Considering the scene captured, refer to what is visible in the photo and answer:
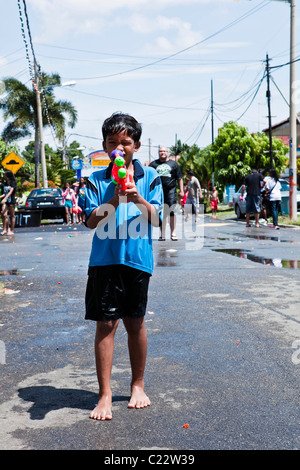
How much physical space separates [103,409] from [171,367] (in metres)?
0.96

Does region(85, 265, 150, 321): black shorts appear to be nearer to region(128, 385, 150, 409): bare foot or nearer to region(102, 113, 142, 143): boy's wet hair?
region(128, 385, 150, 409): bare foot

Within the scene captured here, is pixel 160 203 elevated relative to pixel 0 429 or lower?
elevated

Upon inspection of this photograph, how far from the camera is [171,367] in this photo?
13.5ft

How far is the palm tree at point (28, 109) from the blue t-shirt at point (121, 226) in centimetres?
3982

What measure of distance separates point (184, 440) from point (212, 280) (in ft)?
16.2

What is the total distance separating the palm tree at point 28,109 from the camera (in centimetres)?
4312

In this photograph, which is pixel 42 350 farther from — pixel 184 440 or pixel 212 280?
pixel 212 280

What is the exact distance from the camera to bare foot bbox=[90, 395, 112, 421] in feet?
10.5

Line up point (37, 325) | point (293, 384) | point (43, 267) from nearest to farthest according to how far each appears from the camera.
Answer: point (293, 384) < point (37, 325) < point (43, 267)

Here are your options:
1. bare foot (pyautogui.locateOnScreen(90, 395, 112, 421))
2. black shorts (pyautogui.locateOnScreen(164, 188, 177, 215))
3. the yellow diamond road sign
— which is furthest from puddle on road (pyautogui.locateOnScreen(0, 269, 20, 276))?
the yellow diamond road sign

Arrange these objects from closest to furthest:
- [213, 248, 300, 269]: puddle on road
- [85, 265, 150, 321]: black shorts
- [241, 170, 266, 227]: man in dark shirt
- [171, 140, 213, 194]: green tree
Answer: [85, 265, 150, 321]: black shorts < [213, 248, 300, 269]: puddle on road < [241, 170, 266, 227]: man in dark shirt < [171, 140, 213, 194]: green tree

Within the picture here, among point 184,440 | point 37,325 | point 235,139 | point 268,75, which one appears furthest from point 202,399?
point 235,139

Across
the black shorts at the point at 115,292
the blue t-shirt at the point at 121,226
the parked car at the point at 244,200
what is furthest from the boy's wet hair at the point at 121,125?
the parked car at the point at 244,200
